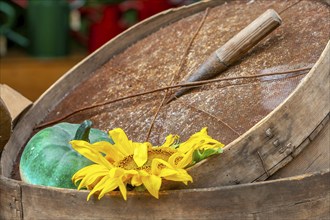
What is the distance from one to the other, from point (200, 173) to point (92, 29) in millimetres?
3643

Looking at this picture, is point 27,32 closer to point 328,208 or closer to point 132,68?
point 132,68

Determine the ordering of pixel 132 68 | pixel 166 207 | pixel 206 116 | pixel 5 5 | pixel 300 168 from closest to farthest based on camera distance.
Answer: pixel 166 207, pixel 300 168, pixel 206 116, pixel 132 68, pixel 5 5

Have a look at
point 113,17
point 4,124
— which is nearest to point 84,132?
point 4,124

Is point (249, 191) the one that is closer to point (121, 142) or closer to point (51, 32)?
point (121, 142)

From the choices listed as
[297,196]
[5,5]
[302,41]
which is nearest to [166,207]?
[297,196]

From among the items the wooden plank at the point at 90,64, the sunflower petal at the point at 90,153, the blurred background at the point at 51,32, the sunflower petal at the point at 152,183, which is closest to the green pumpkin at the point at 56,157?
the sunflower petal at the point at 90,153

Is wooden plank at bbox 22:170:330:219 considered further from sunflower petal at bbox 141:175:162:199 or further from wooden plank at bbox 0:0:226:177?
wooden plank at bbox 0:0:226:177

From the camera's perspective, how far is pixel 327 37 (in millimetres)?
2145

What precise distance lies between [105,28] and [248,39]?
10.4 ft

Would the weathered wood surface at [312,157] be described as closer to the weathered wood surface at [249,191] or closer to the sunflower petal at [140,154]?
the weathered wood surface at [249,191]

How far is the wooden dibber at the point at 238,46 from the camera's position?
2.19 metres

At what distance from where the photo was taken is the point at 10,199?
1985mm

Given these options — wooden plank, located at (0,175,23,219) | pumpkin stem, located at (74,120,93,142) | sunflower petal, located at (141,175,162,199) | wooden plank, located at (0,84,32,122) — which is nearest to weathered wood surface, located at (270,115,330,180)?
→ sunflower petal, located at (141,175,162,199)

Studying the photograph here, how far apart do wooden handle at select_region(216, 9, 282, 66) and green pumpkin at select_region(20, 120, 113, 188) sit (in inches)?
15.7
